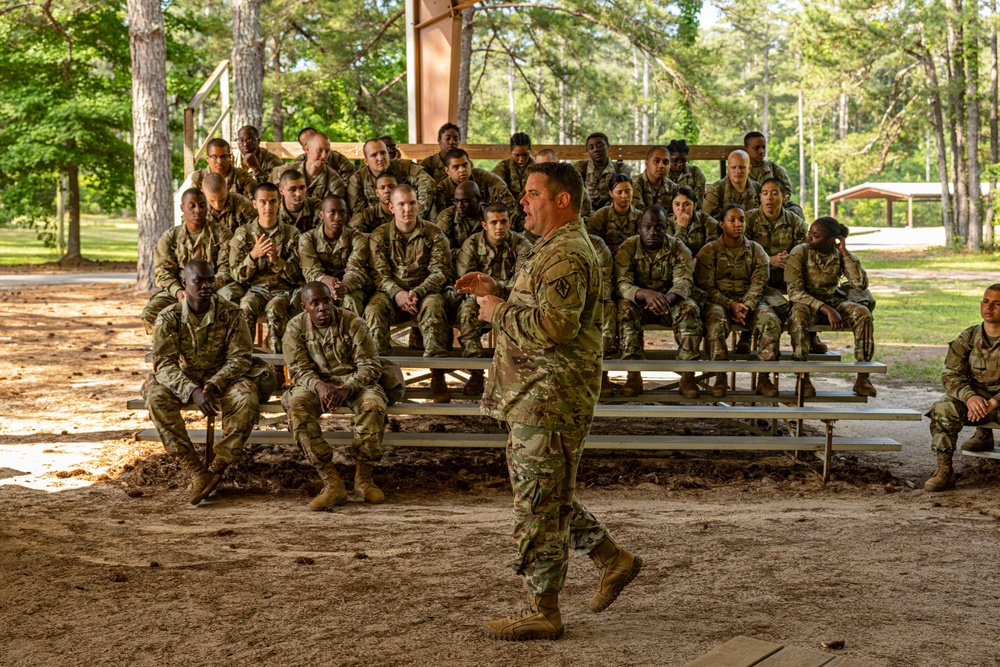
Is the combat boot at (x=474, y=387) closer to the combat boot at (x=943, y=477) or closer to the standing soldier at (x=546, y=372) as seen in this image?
the combat boot at (x=943, y=477)

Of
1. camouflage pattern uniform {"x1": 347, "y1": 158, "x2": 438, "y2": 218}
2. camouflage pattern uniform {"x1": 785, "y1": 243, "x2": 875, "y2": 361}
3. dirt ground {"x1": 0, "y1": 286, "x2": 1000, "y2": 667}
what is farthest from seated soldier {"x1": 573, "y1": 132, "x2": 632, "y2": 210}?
dirt ground {"x1": 0, "y1": 286, "x2": 1000, "y2": 667}

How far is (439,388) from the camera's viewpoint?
357 inches

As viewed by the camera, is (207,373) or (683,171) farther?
(683,171)

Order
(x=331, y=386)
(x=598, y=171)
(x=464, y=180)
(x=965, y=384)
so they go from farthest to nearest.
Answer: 1. (x=598, y=171)
2. (x=464, y=180)
3. (x=965, y=384)
4. (x=331, y=386)

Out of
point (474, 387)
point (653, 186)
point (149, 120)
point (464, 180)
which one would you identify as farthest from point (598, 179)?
point (149, 120)

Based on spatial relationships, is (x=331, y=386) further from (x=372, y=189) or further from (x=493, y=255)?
(x=372, y=189)

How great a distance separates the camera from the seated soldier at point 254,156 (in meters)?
11.0

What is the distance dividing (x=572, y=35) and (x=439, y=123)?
31.7 feet

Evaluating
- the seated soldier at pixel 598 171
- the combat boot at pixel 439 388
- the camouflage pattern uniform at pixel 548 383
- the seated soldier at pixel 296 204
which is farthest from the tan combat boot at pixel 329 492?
the seated soldier at pixel 598 171

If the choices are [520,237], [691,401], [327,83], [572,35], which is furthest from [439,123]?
[327,83]

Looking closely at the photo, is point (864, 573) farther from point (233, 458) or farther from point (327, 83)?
point (327, 83)

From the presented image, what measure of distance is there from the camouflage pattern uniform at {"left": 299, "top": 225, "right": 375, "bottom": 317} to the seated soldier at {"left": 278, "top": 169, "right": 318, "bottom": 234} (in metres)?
0.35

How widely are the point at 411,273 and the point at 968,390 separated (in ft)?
15.0

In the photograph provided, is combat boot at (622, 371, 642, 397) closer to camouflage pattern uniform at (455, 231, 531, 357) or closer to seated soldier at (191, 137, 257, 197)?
camouflage pattern uniform at (455, 231, 531, 357)
